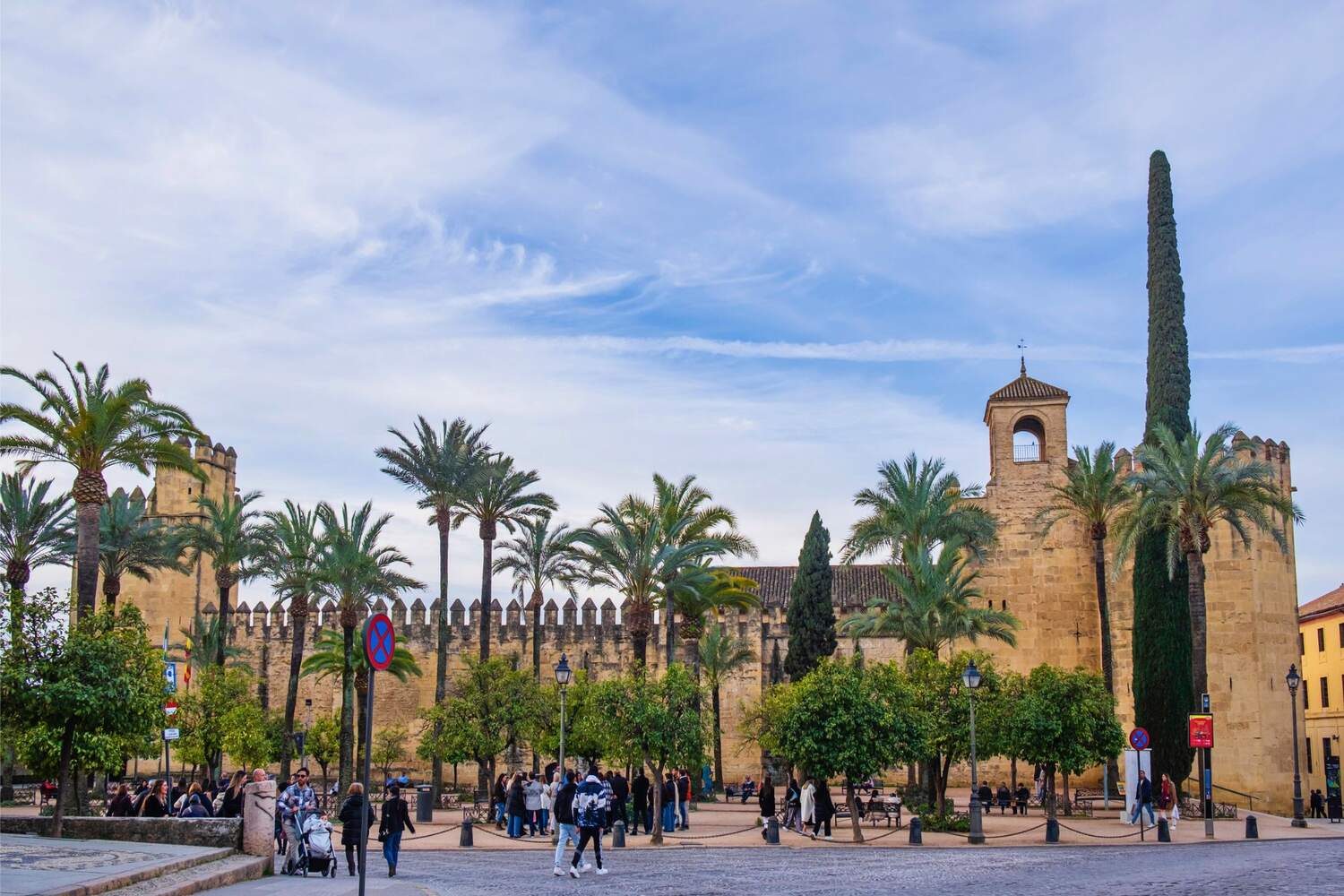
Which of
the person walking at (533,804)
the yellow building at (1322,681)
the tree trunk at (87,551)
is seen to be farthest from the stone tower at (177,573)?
the yellow building at (1322,681)

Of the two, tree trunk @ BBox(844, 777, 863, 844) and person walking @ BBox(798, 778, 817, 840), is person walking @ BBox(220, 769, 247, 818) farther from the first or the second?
person walking @ BBox(798, 778, 817, 840)

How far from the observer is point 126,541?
35062 millimetres

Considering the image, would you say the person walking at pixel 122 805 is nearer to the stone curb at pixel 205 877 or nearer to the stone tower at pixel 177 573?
the stone curb at pixel 205 877

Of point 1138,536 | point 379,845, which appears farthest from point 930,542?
point 379,845

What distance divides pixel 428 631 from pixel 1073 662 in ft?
75.7

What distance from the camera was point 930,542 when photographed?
3422cm

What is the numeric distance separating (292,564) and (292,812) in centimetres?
2057

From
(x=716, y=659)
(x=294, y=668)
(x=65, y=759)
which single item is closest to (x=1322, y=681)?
(x=716, y=659)

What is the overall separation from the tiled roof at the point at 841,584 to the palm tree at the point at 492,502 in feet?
39.8

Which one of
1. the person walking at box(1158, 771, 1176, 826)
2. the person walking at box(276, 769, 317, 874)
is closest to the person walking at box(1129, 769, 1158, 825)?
the person walking at box(1158, 771, 1176, 826)

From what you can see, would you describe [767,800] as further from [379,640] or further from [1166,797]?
[379,640]

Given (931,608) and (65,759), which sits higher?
(931,608)

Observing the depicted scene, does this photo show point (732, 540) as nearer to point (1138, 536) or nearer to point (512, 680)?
point (512, 680)

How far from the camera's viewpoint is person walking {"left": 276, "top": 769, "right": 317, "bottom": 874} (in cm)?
1513
